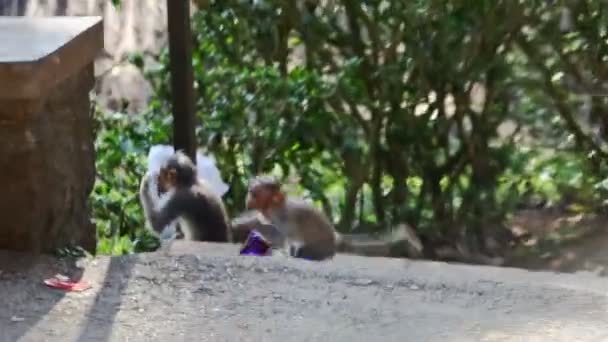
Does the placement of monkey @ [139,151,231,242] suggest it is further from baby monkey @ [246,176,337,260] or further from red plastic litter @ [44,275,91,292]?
red plastic litter @ [44,275,91,292]

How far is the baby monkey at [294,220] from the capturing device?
443 centimetres

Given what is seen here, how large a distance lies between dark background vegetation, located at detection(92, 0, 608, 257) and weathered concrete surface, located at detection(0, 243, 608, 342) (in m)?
1.91

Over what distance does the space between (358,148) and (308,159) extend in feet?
1.03

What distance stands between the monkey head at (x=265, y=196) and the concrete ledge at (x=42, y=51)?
112cm

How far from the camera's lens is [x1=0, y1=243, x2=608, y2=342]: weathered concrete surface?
8.89 ft

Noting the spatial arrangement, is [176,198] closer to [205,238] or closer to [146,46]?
[205,238]

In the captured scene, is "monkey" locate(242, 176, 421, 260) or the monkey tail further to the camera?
the monkey tail

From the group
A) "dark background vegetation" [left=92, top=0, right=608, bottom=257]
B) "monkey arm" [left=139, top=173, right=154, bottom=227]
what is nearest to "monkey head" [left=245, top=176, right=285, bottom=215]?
"monkey arm" [left=139, top=173, right=154, bottom=227]

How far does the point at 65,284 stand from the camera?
305cm

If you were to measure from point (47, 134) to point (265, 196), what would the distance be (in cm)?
141

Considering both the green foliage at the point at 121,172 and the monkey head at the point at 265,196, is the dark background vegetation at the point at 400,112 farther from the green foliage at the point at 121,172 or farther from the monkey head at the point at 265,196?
the monkey head at the point at 265,196

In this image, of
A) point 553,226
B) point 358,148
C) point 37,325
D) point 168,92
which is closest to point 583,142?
point 553,226

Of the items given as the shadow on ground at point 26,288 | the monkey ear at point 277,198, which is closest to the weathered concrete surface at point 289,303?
the shadow on ground at point 26,288

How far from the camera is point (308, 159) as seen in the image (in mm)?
5574
